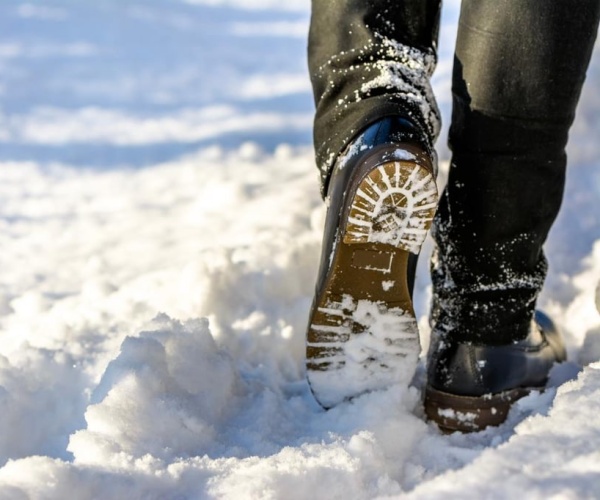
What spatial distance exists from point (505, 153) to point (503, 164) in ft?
0.05

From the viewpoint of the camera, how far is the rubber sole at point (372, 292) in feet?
3.43

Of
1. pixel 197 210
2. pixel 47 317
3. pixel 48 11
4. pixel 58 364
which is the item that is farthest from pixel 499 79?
pixel 48 11

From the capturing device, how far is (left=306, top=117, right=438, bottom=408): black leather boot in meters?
1.04

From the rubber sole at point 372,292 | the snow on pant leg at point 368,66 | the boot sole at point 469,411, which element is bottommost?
the boot sole at point 469,411

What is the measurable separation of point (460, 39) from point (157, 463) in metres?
0.71

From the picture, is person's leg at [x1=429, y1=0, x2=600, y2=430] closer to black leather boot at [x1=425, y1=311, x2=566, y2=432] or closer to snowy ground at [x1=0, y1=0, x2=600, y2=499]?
black leather boot at [x1=425, y1=311, x2=566, y2=432]

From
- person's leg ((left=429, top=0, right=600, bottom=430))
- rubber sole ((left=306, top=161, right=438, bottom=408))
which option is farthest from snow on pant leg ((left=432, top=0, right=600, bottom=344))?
rubber sole ((left=306, top=161, right=438, bottom=408))

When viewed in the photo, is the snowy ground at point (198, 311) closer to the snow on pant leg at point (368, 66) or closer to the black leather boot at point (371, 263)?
the black leather boot at point (371, 263)

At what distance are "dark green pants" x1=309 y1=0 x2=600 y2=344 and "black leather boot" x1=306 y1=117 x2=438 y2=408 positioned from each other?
8cm

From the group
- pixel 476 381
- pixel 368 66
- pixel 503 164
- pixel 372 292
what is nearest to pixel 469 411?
pixel 476 381

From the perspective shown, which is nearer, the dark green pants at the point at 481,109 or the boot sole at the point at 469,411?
the dark green pants at the point at 481,109

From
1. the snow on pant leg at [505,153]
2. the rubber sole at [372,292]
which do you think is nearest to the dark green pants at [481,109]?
the snow on pant leg at [505,153]

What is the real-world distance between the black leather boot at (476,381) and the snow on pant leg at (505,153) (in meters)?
0.02

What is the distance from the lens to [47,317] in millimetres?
1578
